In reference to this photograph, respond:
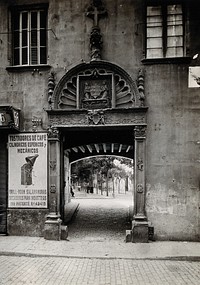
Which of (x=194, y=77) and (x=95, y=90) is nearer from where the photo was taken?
(x=194, y=77)

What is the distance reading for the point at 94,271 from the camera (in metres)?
7.22

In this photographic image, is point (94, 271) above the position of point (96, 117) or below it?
below

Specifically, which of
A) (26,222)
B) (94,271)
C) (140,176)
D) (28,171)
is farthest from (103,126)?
(94,271)

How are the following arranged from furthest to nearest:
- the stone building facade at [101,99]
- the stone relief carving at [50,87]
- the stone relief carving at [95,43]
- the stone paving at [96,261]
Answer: the stone relief carving at [50,87]
the stone relief carving at [95,43]
the stone building facade at [101,99]
the stone paving at [96,261]

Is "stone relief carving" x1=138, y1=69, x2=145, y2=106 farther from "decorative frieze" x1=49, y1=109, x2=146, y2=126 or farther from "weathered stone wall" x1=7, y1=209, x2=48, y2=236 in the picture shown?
"weathered stone wall" x1=7, y1=209, x2=48, y2=236

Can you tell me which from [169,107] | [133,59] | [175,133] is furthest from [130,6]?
[175,133]

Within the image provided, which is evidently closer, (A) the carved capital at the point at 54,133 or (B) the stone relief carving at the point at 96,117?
(B) the stone relief carving at the point at 96,117

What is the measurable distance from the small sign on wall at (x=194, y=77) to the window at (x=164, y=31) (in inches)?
25.8

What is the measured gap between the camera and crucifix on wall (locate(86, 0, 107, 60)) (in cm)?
994

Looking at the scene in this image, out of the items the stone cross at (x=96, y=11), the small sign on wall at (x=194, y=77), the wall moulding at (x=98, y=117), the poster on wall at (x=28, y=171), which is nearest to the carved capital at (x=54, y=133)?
the wall moulding at (x=98, y=117)

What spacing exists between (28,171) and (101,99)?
344cm

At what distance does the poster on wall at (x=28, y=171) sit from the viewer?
10227 millimetres

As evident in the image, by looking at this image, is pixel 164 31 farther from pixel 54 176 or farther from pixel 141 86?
pixel 54 176

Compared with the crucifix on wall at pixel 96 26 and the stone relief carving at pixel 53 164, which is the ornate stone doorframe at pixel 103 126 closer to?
the stone relief carving at pixel 53 164
